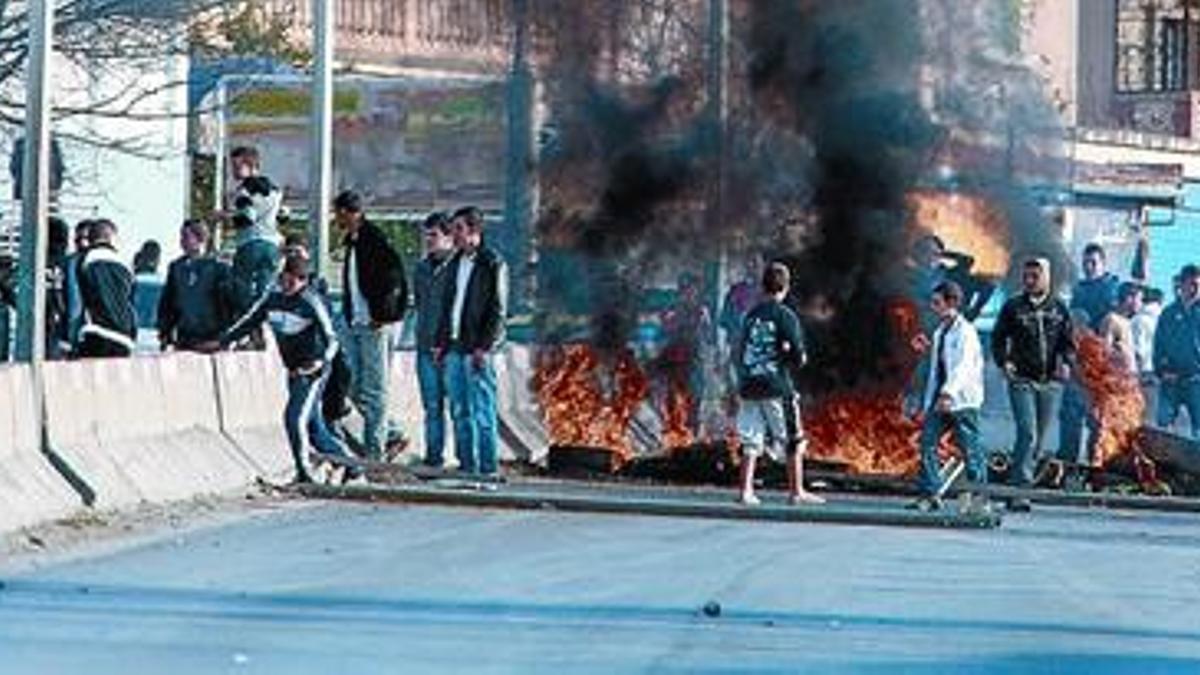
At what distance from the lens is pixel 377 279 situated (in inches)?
825

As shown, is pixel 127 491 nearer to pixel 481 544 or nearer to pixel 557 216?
pixel 481 544

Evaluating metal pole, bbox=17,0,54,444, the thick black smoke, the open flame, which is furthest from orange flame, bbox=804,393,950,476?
metal pole, bbox=17,0,54,444

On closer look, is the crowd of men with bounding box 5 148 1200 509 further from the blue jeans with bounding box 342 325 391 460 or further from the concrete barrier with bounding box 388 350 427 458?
the concrete barrier with bounding box 388 350 427 458

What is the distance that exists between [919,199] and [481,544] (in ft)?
28.7

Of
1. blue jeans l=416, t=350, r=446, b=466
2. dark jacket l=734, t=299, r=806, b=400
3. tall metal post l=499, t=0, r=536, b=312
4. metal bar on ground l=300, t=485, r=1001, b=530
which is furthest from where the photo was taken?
tall metal post l=499, t=0, r=536, b=312

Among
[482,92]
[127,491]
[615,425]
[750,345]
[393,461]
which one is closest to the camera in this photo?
[127,491]

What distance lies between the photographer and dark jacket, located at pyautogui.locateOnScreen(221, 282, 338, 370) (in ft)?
64.2

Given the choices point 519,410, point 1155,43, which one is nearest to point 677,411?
point 519,410

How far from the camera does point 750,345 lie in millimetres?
19531

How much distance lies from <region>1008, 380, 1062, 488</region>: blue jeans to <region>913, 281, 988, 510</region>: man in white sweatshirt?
1.12 meters

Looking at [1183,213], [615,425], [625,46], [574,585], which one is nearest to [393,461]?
[615,425]

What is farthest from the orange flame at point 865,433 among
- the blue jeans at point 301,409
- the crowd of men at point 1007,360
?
the blue jeans at point 301,409

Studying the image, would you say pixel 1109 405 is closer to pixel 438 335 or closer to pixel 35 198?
pixel 438 335

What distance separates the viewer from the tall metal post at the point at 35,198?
17.8m
